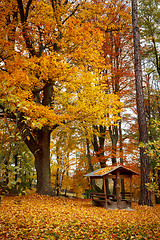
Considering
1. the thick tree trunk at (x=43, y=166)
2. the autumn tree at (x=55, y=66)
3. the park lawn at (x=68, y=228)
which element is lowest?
the park lawn at (x=68, y=228)

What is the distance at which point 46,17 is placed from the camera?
9641mm

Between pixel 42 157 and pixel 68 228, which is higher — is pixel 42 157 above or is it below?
above

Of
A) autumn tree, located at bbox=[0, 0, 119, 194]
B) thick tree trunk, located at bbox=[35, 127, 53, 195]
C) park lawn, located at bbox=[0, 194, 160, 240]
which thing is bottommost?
park lawn, located at bbox=[0, 194, 160, 240]

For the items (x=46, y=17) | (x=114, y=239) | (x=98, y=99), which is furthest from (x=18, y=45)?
(x=114, y=239)

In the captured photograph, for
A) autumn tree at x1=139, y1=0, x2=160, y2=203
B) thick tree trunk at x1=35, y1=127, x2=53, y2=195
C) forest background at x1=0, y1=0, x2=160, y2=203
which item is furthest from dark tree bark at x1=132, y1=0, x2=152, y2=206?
thick tree trunk at x1=35, y1=127, x2=53, y2=195

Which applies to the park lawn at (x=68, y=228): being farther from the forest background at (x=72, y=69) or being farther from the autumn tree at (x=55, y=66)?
the autumn tree at (x=55, y=66)

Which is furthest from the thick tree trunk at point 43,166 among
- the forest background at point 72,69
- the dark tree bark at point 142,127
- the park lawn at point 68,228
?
the dark tree bark at point 142,127

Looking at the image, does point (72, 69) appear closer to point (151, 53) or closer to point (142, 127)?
point (142, 127)

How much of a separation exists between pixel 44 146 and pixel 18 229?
6.15 m

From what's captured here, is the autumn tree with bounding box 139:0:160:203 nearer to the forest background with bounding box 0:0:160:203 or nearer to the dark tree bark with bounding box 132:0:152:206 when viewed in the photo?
the forest background with bounding box 0:0:160:203

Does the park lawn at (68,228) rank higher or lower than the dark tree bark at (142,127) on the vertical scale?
lower

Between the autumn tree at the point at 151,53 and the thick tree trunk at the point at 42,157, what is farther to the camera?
the autumn tree at the point at 151,53

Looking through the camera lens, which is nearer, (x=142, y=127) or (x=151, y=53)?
(x=142, y=127)

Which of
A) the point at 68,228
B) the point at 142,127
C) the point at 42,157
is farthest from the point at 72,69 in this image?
the point at 68,228
